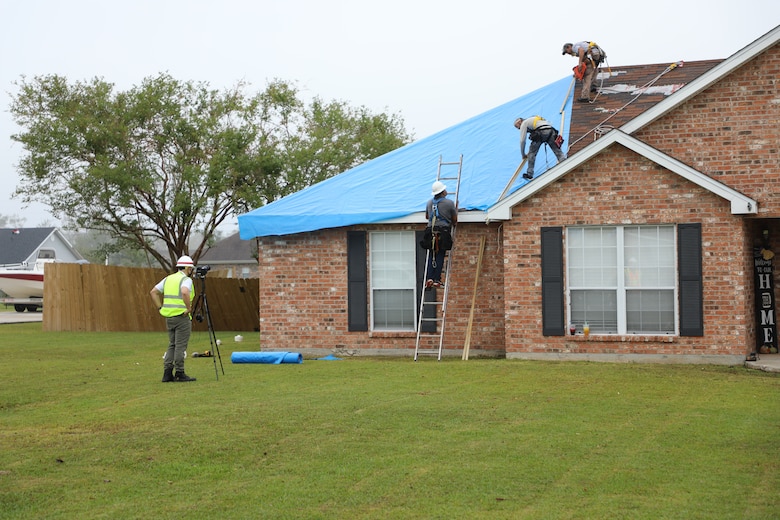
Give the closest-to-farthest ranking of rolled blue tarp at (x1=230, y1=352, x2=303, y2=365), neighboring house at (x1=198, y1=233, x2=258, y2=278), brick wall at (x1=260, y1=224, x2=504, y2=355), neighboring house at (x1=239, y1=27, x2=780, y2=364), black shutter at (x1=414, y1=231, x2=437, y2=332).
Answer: neighboring house at (x1=239, y1=27, x2=780, y2=364), rolled blue tarp at (x1=230, y1=352, x2=303, y2=365), brick wall at (x1=260, y1=224, x2=504, y2=355), black shutter at (x1=414, y1=231, x2=437, y2=332), neighboring house at (x1=198, y1=233, x2=258, y2=278)

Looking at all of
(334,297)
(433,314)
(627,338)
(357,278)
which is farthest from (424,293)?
(627,338)

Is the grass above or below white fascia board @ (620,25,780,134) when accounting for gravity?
below

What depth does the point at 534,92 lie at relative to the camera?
20.2m

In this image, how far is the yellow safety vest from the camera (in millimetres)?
13242

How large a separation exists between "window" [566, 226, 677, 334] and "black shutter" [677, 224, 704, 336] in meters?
0.17

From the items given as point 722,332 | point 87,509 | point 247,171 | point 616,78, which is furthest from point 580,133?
point 247,171

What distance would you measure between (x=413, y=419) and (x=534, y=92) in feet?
39.7

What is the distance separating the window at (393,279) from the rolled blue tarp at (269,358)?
74.1 inches

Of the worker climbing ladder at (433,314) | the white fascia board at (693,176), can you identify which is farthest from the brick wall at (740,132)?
the worker climbing ladder at (433,314)

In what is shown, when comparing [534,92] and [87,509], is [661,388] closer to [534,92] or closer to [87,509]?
[87,509]

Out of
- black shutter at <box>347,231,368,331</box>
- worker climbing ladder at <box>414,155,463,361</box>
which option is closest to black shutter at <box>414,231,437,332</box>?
worker climbing ladder at <box>414,155,463,361</box>

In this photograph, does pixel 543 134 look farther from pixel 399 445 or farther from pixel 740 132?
pixel 399 445

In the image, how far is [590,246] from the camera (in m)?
15.5

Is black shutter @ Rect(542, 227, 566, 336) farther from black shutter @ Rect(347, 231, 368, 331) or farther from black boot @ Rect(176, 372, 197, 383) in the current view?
black boot @ Rect(176, 372, 197, 383)
